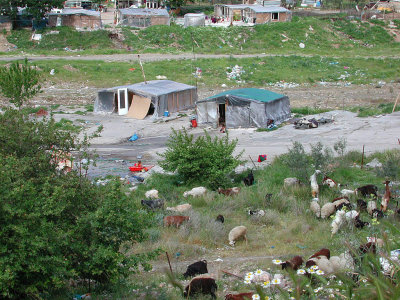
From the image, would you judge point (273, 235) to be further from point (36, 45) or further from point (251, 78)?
point (36, 45)

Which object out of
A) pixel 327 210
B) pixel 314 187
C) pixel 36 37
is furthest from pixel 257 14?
pixel 327 210

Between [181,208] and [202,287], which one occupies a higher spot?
[202,287]

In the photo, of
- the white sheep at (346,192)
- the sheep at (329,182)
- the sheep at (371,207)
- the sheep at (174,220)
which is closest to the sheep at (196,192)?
the sheep at (174,220)

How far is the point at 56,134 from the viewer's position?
907 centimetres

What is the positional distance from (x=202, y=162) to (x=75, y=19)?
3755 centimetres

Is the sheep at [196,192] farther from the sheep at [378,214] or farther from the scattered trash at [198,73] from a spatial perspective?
the scattered trash at [198,73]

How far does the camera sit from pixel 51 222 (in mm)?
7039

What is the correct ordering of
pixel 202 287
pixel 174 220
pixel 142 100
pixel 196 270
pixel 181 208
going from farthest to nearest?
pixel 142 100 → pixel 181 208 → pixel 174 220 → pixel 196 270 → pixel 202 287

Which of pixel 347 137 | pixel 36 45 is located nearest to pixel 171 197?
pixel 347 137

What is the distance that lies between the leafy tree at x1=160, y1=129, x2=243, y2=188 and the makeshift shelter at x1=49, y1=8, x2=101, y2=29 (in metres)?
36.3

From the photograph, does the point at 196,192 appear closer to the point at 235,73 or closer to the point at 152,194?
the point at 152,194

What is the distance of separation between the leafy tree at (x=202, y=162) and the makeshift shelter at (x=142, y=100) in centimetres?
1096

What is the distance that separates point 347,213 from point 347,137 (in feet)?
36.5

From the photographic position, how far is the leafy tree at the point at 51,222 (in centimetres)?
665
